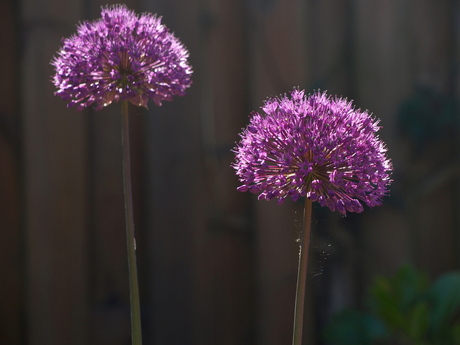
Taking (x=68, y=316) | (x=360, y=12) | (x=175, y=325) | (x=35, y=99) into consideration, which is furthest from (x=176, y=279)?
(x=360, y=12)

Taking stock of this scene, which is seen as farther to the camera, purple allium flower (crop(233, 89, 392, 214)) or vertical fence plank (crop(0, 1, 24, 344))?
vertical fence plank (crop(0, 1, 24, 344))

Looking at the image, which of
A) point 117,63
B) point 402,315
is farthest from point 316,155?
point 402,315

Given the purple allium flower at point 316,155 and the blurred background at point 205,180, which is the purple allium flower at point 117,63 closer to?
the purple allium flower at point 316,155

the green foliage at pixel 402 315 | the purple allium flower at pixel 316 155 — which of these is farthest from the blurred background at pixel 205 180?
the purple allium flower at pixel 316 155

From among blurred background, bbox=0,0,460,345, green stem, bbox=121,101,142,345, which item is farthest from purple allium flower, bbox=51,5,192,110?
blurred background, bbox=0,0,460,345

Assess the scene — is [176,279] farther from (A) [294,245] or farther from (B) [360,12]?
(B) [360,12]

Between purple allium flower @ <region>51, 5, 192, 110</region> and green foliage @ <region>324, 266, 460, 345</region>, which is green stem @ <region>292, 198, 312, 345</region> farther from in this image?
green foliage @ <region>324, 266, 460, 345</region>

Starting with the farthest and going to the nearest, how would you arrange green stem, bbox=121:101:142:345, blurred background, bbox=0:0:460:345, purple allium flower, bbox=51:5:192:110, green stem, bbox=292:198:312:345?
1. blurred background, bbox=0:0:460:345
2. purple allium flower, bbox=51:5:192:110
3. green stem, bbox=121:101:142:345
4. green stem, bbox=292:198:312:345
